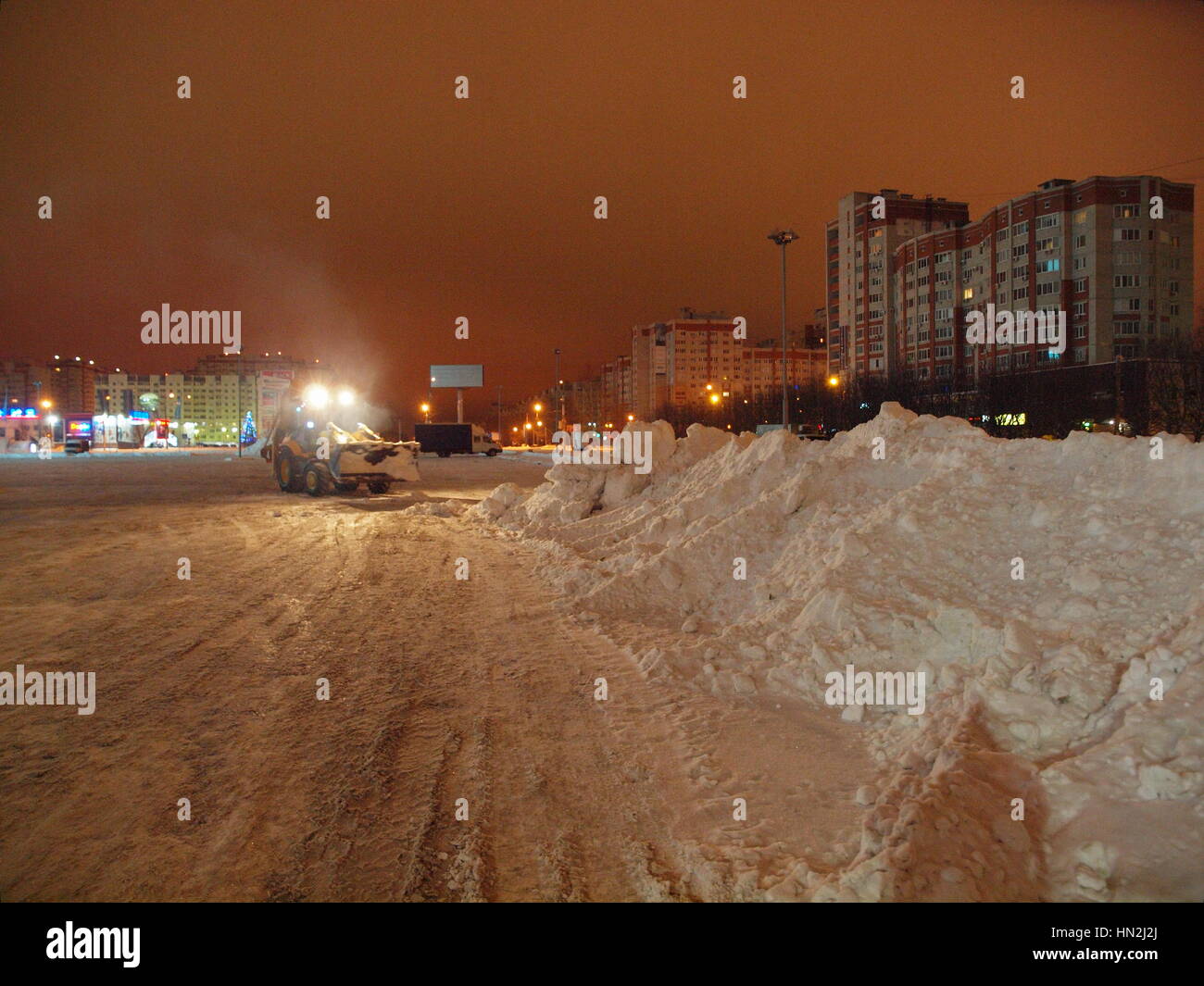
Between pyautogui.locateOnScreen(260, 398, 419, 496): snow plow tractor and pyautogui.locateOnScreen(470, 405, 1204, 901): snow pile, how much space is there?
1392 cm

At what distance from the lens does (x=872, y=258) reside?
9238 centimetres

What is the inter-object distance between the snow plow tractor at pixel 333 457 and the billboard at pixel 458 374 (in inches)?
2477

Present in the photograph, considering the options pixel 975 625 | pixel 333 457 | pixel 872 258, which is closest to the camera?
pixel 975 625

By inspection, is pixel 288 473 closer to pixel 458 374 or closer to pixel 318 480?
pixel 318 480

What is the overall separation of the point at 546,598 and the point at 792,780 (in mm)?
5455

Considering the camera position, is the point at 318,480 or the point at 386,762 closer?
the point at 386,762

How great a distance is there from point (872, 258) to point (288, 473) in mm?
84250

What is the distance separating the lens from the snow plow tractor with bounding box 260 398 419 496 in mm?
23375

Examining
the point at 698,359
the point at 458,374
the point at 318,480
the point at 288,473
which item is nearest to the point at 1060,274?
the point at 458,374

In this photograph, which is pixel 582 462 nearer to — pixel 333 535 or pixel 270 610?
pixel 333 535

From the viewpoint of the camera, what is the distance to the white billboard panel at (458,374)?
8700cm

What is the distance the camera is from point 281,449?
24.7 meters

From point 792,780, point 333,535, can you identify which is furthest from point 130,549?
point 792,780

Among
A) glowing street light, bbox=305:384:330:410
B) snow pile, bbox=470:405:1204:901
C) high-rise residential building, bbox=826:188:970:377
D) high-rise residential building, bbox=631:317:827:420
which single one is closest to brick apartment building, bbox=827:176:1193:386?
high-rise residential building, bbox=826:188:970:377
